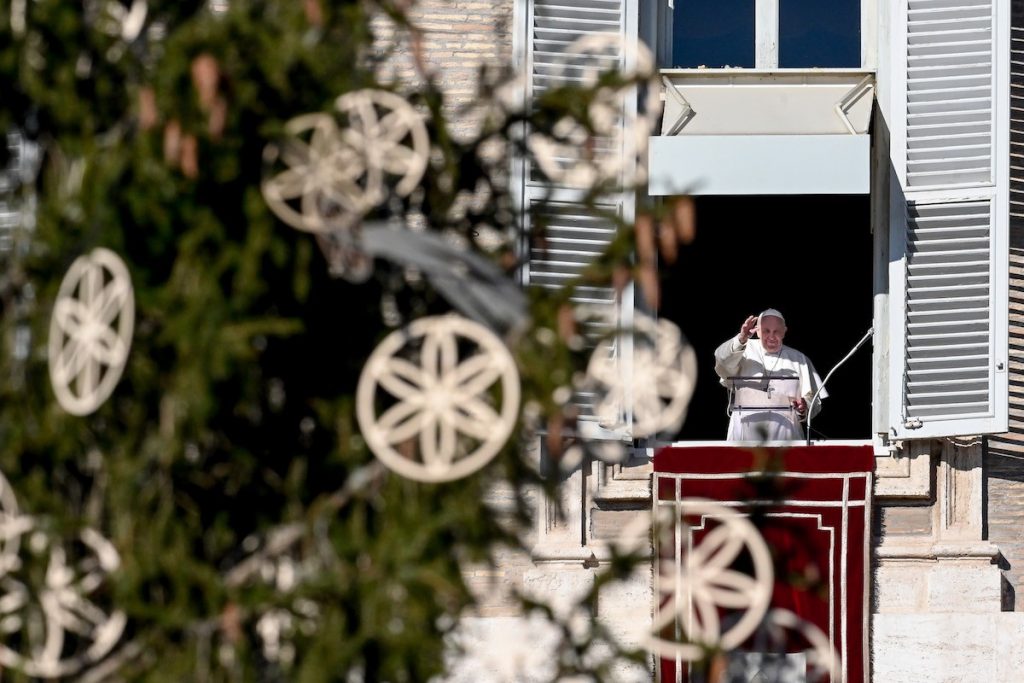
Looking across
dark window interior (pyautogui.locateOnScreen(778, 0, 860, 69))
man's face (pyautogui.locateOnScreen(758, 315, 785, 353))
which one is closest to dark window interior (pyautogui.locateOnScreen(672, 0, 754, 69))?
dark window interior (pyautogui.locateOnScreen(778, 0, 860, 69))

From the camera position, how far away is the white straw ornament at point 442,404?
16.7 feet

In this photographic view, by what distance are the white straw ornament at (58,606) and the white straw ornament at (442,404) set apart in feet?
2.15

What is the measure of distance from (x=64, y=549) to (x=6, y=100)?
1.13m

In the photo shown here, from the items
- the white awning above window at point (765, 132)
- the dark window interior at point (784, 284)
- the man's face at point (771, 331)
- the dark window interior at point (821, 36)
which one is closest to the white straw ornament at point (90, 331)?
the white awning above window at point (765, 132)

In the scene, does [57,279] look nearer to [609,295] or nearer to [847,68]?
[609,295]

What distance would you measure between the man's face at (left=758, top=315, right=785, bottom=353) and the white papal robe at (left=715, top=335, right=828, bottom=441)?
0.04 meters

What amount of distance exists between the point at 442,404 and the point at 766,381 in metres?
5.50

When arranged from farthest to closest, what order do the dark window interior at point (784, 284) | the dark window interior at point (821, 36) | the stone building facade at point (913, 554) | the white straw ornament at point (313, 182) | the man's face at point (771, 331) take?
the dark window interior at point (784, 284)
the dark window interior at point (821, 36)
the man's face at point (771, 331)
the stone building facade at point (913, 554)
the white straw ornament at point (313, 182)

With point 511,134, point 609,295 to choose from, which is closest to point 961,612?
point 609,295

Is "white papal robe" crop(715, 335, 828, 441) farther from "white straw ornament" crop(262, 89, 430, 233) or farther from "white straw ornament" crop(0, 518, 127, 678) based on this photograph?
"white straw ornament" crop(0, 518, 127, 678)

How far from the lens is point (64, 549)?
521cm

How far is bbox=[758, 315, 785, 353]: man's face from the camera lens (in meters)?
10.6

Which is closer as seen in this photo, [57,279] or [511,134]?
[57,279]

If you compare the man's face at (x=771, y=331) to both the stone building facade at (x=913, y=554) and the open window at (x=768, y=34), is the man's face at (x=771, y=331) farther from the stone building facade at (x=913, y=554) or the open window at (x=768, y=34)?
the open window at (x=768, y=34)
